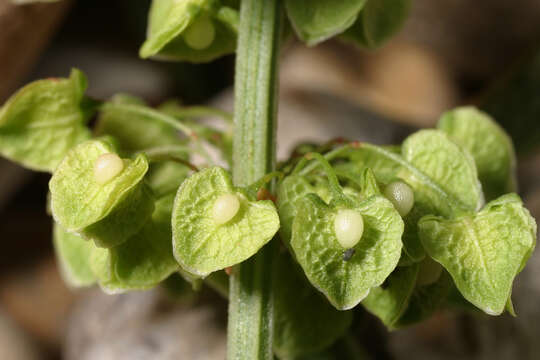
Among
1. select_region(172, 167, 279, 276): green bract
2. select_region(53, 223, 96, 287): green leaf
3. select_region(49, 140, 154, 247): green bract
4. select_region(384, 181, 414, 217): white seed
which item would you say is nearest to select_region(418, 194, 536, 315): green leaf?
select_region(384, 181, 414, 217): white seed

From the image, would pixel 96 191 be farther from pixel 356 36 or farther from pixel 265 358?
pixel 356 36

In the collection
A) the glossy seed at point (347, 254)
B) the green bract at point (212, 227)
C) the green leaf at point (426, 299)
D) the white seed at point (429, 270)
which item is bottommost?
the green leaf at point (426, 299)

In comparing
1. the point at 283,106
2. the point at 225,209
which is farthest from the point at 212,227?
the point at 283,106

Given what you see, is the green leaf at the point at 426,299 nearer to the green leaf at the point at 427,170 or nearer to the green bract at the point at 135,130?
the green leaf at the point at 427,170

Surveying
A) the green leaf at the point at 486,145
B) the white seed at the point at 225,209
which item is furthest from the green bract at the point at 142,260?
the green leaf at the point at 486,145

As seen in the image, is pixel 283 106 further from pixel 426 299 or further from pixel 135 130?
pixel 426 299

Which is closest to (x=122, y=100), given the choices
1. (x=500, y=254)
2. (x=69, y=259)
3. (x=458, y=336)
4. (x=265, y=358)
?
(x=69, y=259)
